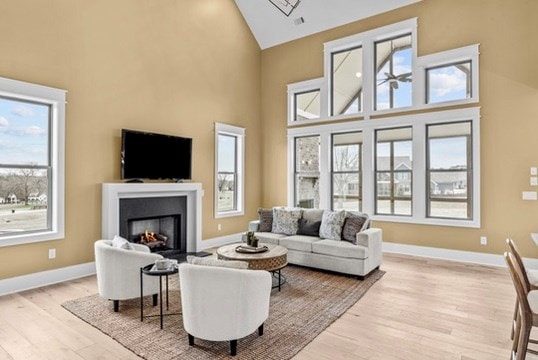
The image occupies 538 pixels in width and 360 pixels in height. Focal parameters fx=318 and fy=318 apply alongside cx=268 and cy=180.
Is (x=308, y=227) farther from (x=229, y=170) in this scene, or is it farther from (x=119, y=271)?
(x=119, y=271)

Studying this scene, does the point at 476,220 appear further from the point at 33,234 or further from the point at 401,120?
the point at 33,234

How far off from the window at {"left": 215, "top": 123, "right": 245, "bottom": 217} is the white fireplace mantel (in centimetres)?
70

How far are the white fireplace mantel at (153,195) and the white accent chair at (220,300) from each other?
2.76m

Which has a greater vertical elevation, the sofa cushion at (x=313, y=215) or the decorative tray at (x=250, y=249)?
the sofa cushion at (x=313, y=215)

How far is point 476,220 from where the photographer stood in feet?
18.0

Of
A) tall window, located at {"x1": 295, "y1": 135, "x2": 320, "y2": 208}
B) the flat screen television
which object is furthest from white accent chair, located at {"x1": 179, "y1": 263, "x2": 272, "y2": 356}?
tall window, located at {"x1": 295, "y1": 135, "x2": 320, "y2": 208}

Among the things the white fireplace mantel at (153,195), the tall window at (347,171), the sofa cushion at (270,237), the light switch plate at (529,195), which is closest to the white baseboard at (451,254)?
the light switch plate at (529,195)

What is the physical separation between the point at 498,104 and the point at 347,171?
292 cm

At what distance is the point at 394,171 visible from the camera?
6445mm

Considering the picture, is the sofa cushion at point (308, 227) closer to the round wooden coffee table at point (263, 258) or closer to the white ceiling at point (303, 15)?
the round wooden coffee table at point (263, 258)

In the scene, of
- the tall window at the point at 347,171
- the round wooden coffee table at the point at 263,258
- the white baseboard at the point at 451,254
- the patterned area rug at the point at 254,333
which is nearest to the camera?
the patterned area rug at the point at 254,333

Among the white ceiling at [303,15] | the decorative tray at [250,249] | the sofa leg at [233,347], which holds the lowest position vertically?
the sofa leg at [233,347]

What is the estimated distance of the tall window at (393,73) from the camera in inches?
247

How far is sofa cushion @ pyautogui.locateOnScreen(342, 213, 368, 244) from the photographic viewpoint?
195 inches
